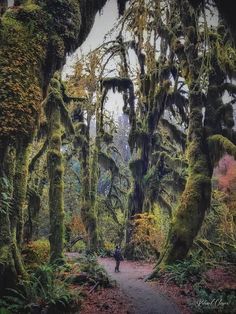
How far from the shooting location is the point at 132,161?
2428 cm

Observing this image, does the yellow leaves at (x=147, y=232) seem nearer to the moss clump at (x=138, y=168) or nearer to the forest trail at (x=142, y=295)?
the moss clump at (x=138, y=168)

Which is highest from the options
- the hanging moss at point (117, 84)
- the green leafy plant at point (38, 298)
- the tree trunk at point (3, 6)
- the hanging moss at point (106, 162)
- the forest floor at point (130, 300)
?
the hanging moss at point (117, 84)

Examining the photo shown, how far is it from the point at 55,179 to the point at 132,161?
923 cm

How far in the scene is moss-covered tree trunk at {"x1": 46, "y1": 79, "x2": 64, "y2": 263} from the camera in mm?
15297

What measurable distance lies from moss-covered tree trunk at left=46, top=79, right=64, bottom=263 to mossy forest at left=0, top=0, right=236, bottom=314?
0.04 metres

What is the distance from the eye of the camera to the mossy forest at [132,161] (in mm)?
8461

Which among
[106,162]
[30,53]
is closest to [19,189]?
[30,53]

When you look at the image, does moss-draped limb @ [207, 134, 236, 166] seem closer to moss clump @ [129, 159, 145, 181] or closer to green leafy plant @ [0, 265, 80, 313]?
moss clump @ [129, 159, 145, 181]

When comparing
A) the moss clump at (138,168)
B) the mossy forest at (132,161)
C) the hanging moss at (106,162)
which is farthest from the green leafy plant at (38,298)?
the hanging moss at (106,162)

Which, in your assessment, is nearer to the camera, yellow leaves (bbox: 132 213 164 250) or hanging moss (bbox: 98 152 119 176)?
yellow leaves (bbox: 132 213 164 250)

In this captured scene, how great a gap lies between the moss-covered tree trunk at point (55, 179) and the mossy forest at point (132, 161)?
4 cm

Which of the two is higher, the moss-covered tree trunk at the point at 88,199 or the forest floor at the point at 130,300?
the moss-covered tree trunk at the point at 88,199

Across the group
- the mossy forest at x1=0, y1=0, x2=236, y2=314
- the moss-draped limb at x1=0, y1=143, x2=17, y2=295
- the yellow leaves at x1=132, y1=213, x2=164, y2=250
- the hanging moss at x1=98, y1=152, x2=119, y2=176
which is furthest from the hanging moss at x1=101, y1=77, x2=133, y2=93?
the moss-draped limb at x1=0, y1=143, x2=17, y2=295

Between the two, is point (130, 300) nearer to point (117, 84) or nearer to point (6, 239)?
point (6, 239)
